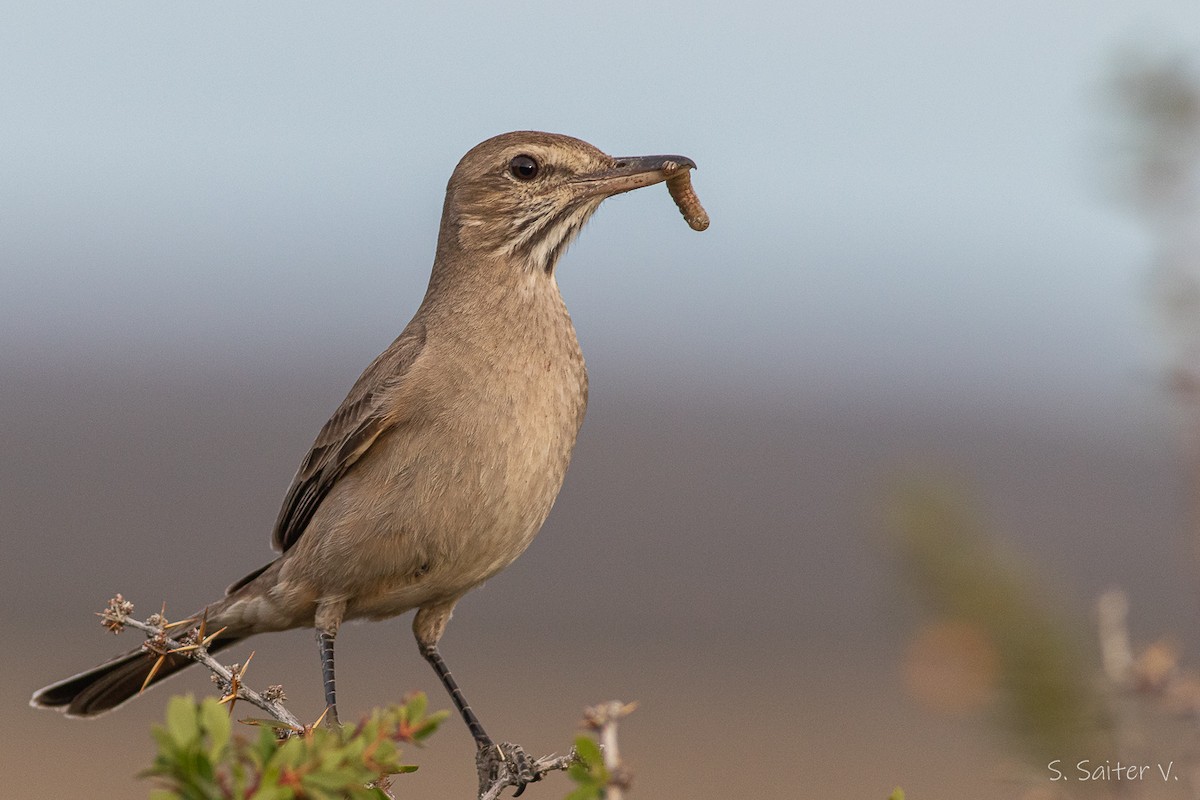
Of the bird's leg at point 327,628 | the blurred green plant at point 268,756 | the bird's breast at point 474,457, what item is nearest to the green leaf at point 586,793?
the blurred green plant at point 268,756

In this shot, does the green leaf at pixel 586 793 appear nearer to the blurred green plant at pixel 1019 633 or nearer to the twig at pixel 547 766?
the blurred green plant at pixel 1019 633

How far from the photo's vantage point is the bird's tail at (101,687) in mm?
6340

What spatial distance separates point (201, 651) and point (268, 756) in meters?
1.58

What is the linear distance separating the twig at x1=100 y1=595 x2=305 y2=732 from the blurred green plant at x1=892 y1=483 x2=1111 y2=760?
1.83m

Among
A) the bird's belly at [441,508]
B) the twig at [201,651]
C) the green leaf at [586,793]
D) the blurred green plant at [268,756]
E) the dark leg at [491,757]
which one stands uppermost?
the bird's belly at [441,508]

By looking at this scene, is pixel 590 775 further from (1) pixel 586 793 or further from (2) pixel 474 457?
(2) pixel 474 457

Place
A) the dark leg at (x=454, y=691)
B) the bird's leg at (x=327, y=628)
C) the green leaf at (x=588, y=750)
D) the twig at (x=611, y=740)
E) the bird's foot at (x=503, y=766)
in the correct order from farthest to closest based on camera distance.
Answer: the dark leg at (x=454, y=691) → the bird's leg at (x=327, y=628) → the bird's foot at (x=503, y=766) → the green leaf at (x=588, y=750) → the twig at (x=611, y=740)

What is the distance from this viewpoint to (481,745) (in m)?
5.94

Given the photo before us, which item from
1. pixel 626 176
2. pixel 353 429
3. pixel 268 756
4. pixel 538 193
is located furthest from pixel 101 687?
pixel 268 756

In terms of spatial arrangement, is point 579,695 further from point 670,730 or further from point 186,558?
point 186,558

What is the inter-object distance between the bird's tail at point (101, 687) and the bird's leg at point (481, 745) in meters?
1.02

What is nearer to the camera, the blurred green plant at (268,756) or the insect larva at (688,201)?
the blurred green plant at (268,756)

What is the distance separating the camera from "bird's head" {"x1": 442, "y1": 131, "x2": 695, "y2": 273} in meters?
6.13

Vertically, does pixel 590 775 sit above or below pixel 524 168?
below
